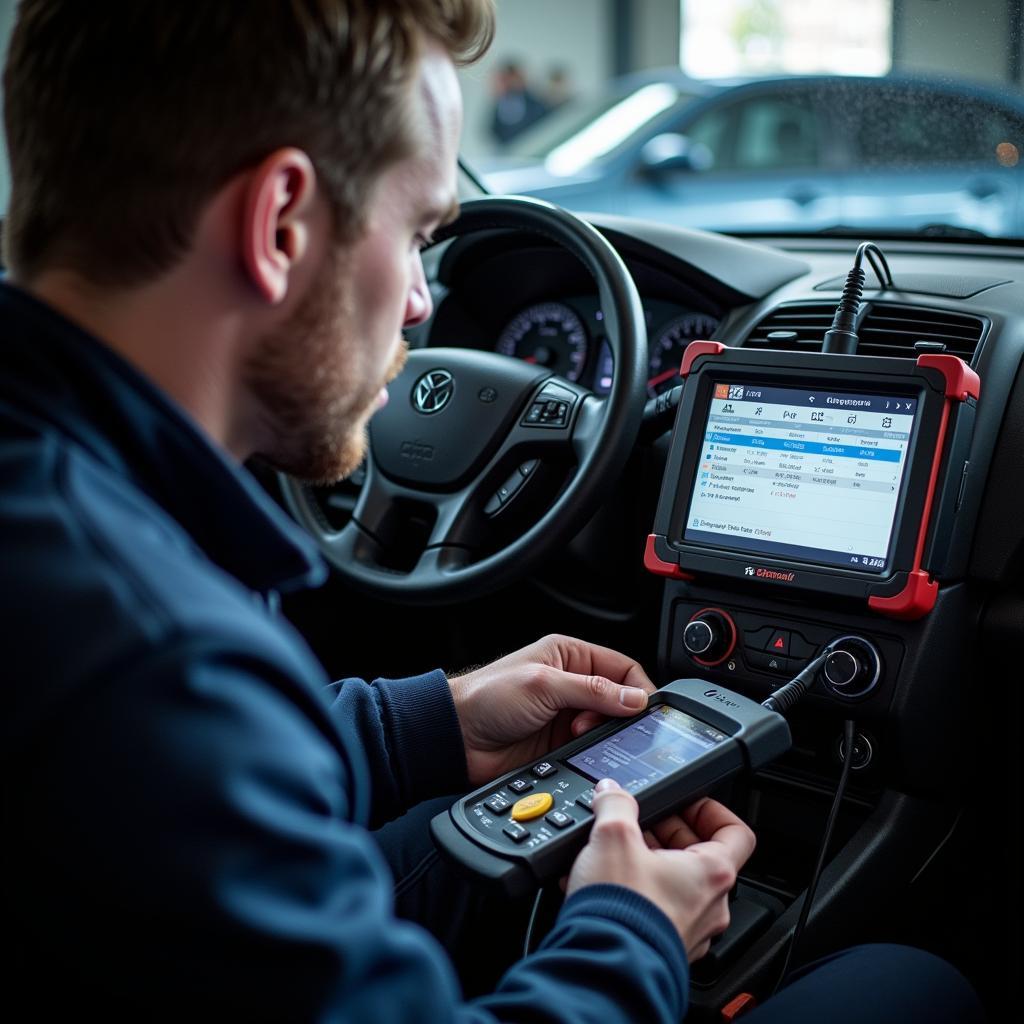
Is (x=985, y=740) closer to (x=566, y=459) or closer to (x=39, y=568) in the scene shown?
(x=566, y=459)

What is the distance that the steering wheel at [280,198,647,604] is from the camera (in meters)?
1.38

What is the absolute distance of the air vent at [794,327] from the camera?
146 cm

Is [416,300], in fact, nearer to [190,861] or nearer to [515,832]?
[515,832]

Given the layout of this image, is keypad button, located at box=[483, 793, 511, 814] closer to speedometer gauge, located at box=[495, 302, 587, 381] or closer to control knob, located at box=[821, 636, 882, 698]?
control knob, located at box=[821, 636, 882, 698]

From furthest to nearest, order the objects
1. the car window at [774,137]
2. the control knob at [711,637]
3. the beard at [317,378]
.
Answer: the car window at [774,137] < the control knob at [711,637] < the beard at [317,378]

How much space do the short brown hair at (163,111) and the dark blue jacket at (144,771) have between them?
0.36 feet

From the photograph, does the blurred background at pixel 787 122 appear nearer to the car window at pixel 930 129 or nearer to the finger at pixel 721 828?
the car window at pixel 930 129

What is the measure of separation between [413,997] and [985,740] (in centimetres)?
99

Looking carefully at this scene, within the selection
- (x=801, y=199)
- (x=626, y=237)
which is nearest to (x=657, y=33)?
(x=801, y=199)

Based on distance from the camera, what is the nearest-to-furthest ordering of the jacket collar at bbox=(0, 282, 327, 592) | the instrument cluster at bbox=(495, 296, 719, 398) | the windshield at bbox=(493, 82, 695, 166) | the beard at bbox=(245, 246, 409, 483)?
the jacket collar at bbox=(0, 282, 327, 592), the beard at bbox=(245, 246, 409, 483), the instrument cluster at bbox=(495, 296, 719, 398), the windshield at bbox=(493, 82, 695, 166)

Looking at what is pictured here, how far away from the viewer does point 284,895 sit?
56 centimetres

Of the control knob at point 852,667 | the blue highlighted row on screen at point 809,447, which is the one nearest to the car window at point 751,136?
the blue highlighted row on screen at point 809,447

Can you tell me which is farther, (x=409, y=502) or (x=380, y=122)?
(x=409, y=502)

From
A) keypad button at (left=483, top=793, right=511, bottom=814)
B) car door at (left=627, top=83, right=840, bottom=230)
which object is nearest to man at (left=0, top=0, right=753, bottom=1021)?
keypad button at (left=483, top=793, right=511, bottom=814)
